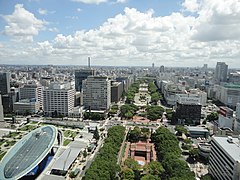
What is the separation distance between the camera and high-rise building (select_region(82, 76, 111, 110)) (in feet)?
338

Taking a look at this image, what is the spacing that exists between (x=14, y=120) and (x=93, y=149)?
44.6 m

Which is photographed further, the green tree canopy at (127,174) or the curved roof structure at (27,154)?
the green tree canopy at (127,174)

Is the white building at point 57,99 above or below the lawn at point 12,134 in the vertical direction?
above

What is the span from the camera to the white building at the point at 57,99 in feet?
306

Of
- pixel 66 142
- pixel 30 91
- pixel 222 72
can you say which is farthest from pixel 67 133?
pixel 222 72

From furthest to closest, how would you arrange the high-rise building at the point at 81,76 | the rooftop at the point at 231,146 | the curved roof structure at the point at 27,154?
the high-rise building at the point at 81,76
the curved roof structure at the point at 27,154
the rooftop at the point at 231,146

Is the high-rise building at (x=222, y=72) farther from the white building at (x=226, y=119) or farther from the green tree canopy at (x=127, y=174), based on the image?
the green tree canopy at (x=127, y=174)

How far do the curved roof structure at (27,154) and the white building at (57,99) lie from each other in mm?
40509

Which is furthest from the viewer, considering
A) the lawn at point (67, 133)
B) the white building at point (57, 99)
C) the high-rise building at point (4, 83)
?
the high-rise building at point (4, 83)

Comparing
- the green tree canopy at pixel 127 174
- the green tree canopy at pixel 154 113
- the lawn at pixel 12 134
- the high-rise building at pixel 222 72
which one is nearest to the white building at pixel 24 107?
the lawn at pixel 12 134

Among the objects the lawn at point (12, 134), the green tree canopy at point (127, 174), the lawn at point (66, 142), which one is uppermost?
the green tree canopy at point (127, 174)

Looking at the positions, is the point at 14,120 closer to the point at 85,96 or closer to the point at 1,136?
the point at 1,136

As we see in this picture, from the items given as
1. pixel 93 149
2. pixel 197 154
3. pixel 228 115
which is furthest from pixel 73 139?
pixel 228 115

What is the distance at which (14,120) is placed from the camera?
281 feet
